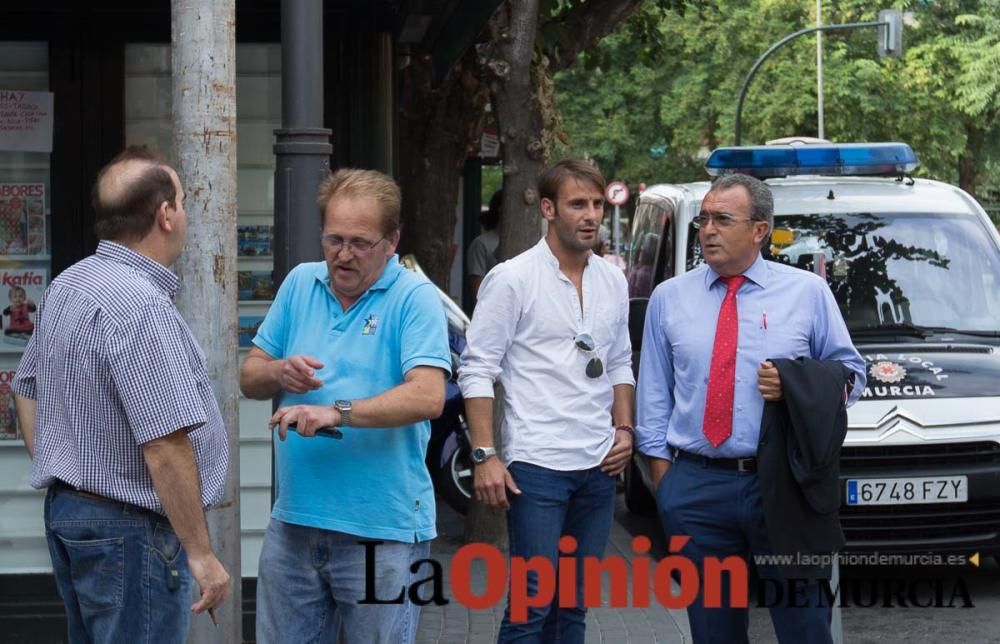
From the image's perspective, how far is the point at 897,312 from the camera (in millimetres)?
8594

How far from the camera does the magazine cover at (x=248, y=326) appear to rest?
702 centimetres

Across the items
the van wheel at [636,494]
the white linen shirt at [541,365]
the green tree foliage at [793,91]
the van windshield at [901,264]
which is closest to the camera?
the white linen shirt at [541,365]

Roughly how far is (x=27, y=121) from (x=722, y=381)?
359 centimetres

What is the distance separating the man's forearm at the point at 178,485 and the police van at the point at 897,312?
14.0ft

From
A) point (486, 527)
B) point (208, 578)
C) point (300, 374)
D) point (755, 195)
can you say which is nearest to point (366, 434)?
point (300, 374)

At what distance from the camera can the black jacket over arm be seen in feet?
15.5

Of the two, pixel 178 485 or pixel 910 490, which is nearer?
pixel 178 485

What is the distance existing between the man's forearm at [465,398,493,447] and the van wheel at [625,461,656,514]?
543 centimetres

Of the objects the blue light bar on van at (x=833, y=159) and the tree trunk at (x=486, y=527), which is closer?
the tree trunk at (x=486, y=527)

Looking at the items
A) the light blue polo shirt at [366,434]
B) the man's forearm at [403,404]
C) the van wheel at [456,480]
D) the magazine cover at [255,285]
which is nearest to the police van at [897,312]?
the van wheel at [456,480]

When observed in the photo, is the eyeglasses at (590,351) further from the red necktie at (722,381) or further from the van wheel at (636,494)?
the van wheel at (636,494)

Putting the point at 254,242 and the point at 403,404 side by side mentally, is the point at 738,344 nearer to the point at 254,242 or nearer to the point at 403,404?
the point at 403,404

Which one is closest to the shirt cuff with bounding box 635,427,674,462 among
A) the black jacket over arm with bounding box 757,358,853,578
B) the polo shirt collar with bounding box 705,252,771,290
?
the black jacket over arm with bounding box 757,358,853,578

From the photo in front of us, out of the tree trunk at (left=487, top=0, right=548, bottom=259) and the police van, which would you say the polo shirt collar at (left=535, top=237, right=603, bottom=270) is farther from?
the tree trunk at (left=487, top=0, right=548, bottom=259)
